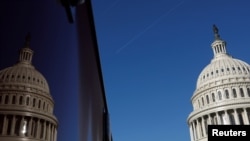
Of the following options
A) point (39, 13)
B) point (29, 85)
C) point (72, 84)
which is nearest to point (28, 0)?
point (39, 13)

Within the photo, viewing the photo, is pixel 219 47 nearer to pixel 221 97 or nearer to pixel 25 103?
pixel 221 97

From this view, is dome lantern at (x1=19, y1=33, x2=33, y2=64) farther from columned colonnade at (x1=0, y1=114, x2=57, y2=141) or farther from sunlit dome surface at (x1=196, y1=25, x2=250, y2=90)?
sunlit dome surface at (x1=196, y1=25, x2=250, y2=90)

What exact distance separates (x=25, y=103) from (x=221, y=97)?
38417 millimetres

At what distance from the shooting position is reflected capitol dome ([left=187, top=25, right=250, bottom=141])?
36.8 m

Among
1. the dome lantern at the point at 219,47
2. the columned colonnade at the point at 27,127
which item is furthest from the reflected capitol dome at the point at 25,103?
the dome lantern at the point at 219,47

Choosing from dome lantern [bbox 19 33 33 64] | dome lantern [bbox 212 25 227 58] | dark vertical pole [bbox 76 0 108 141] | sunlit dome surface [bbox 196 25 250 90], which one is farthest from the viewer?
dome lantern [bbox 212 25 227 58]

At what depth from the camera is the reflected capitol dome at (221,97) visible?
1451 inches

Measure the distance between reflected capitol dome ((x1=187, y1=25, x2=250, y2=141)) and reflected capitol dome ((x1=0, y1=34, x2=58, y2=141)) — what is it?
36302mm

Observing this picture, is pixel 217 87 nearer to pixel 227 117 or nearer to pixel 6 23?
pixel 227 117

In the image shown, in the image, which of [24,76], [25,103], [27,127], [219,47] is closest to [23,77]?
[24,76]

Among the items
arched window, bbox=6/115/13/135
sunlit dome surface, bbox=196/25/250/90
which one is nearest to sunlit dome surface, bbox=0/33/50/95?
arched window, bbox=6/115/13/135

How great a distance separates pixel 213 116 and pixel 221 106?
72.6 inches

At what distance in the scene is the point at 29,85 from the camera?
94.9 inches

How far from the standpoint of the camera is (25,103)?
2318mm
